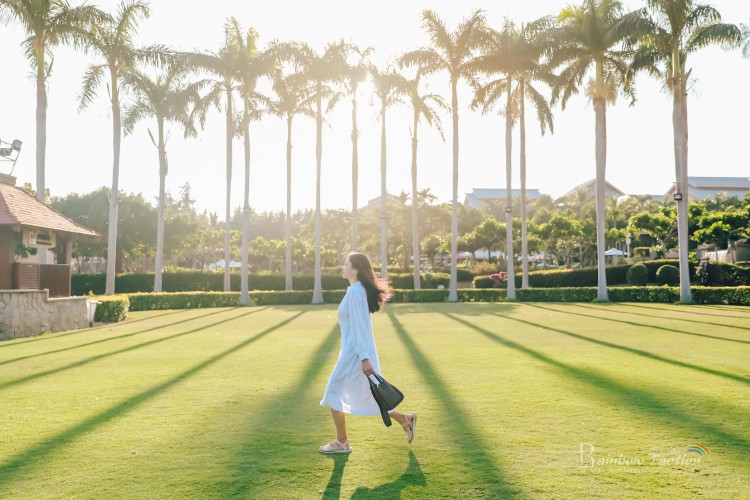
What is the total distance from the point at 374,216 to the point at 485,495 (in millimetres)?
70057

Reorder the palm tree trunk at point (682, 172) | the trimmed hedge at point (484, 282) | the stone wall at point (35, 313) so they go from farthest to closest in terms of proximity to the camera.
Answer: the trimmed hedge at point (484, 282), the palm tree trunk at point (682, 172), the stone wall at point (35, 313)

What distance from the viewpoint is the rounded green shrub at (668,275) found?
33.9 metres

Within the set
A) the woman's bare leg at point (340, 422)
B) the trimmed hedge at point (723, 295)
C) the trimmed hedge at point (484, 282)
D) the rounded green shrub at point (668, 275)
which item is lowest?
the woman's bare leg at point (340, 422)

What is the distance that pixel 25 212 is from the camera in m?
19.3

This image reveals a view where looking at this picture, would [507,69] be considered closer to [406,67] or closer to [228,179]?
[406,67]

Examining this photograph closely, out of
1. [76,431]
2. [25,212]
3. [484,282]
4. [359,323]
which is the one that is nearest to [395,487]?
[359,323]

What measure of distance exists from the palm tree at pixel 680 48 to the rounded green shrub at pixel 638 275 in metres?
8.34

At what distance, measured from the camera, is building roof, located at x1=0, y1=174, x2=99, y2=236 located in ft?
59.8

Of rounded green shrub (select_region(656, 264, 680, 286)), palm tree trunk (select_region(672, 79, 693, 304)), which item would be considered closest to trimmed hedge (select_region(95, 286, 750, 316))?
palm tree trunk (select_region(672, 79, 693, 304))

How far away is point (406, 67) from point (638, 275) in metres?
18.7

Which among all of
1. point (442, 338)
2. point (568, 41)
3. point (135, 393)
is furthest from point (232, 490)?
point (568, 41)

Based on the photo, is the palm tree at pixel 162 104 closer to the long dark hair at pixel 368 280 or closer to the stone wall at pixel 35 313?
the stone wall at pixel 35 313

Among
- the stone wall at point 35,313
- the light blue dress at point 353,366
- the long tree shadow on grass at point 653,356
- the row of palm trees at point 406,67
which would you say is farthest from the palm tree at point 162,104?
the light blue dress at point 353,366

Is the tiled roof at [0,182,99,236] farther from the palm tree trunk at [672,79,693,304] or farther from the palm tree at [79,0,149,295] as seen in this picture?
the palm tree trunk at [672,79,693,304]
